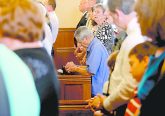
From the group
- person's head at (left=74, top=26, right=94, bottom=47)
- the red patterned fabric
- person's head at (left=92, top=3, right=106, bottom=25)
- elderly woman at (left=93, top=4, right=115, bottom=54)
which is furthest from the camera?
person's head at (left=92, top=3, right=106, bottom=25)

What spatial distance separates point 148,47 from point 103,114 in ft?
2.66

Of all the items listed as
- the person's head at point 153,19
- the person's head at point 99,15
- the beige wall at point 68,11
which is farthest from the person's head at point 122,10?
the beige wall at point 68,11

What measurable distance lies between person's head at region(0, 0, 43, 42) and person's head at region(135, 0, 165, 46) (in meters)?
0.47

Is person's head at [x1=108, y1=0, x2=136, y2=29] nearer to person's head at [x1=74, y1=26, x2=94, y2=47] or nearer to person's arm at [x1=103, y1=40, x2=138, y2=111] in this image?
person's arm at [x1=103, y1=40, x2=138, y2=111]

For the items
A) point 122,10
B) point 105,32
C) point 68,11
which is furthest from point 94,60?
point 68,11

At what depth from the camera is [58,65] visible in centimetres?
598

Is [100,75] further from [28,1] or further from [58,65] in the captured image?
[28,1]

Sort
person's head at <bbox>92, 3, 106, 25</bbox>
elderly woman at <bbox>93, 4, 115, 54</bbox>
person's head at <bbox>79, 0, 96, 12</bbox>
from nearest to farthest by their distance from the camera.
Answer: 1. elderly woman at <bbox>93, 4, 115, 54</bbox>
2. person's head at <bbox>92, 3, 106, 25</bbox>
3. person's head at <bbox>79, 0, 96, 12</bbox>

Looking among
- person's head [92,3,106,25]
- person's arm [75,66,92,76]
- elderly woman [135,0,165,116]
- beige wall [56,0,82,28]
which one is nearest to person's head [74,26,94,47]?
person's arm [75,66,92,76]

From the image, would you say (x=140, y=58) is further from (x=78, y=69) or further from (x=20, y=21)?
(x=78, y=69)

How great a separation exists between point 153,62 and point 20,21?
0.62 m

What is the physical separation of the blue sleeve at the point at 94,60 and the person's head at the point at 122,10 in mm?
1758

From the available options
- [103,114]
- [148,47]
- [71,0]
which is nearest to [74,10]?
[71,0]

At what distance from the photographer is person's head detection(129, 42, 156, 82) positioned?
6.94 feet
